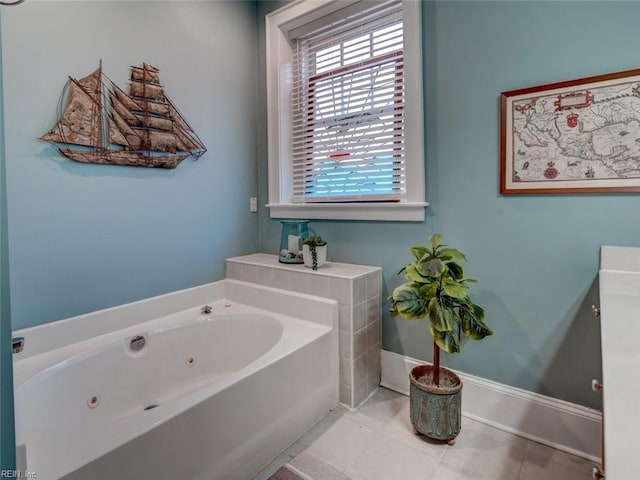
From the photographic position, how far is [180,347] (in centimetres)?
197

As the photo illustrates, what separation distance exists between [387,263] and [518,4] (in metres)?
1.46

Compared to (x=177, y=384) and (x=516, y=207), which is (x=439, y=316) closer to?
(x=516, y=207)

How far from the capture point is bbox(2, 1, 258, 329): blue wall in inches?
60.9

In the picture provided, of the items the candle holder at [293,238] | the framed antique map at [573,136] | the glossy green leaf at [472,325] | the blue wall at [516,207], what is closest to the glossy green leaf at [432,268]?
the glossy green leaf at [472,325]

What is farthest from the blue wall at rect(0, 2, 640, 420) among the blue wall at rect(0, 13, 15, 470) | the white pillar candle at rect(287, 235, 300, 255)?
the blue wall at rect(0, 13, 15, 470)

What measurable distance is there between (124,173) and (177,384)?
122 cm

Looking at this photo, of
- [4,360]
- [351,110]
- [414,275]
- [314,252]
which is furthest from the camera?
[351,110]

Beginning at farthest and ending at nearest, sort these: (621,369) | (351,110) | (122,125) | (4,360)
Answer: (351,110), (122,125), (621,369), (4,360)

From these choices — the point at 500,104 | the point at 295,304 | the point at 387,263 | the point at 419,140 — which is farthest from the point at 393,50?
the point at 295,304

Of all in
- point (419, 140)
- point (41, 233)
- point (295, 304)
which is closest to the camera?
point (41, 233)

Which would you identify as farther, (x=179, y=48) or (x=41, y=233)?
(x=179, y=48)

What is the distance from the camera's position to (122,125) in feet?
6.07

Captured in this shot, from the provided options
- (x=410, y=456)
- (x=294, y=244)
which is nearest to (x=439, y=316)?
(x=410, y=456)

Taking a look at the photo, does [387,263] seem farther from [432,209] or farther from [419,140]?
[419,140]
